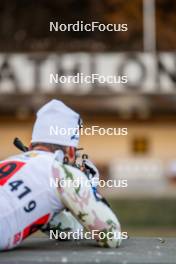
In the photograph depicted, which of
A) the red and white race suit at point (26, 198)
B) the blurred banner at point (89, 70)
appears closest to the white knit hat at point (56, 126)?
the red and white race suit at point (26, 198)

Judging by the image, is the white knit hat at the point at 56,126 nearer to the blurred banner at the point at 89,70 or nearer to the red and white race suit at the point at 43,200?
the red and white race suit at the point at 43,200

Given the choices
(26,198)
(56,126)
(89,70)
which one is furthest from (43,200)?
(89,70)

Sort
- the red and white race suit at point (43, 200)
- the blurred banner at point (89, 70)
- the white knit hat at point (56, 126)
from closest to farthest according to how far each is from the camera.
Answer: the red and white race suit at point (43, 200)
the white knit hat at point (56, 126)
the blurred banner at point (89, 70)

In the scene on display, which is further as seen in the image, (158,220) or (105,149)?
(105,149)

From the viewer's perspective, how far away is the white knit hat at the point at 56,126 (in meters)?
4.73

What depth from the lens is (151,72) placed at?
29484mm

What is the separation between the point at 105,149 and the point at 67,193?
24.4m

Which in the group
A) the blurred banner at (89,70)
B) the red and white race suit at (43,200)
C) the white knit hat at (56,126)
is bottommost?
the red and white race suit at (43,200)

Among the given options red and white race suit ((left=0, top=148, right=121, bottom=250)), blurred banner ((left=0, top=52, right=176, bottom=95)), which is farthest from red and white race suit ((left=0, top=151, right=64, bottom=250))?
blurred banner ((left=0, top=52, right=176, bottom=95))

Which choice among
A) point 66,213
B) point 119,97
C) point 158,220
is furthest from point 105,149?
point 66,213

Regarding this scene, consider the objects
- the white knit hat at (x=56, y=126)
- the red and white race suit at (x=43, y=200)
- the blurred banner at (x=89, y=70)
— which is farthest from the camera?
the blurred banner at (x=89, y=70)

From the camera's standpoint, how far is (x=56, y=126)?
15.6ft

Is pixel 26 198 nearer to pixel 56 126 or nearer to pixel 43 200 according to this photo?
pixel 43 200

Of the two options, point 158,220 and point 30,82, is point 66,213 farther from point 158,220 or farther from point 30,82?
point 30,82
